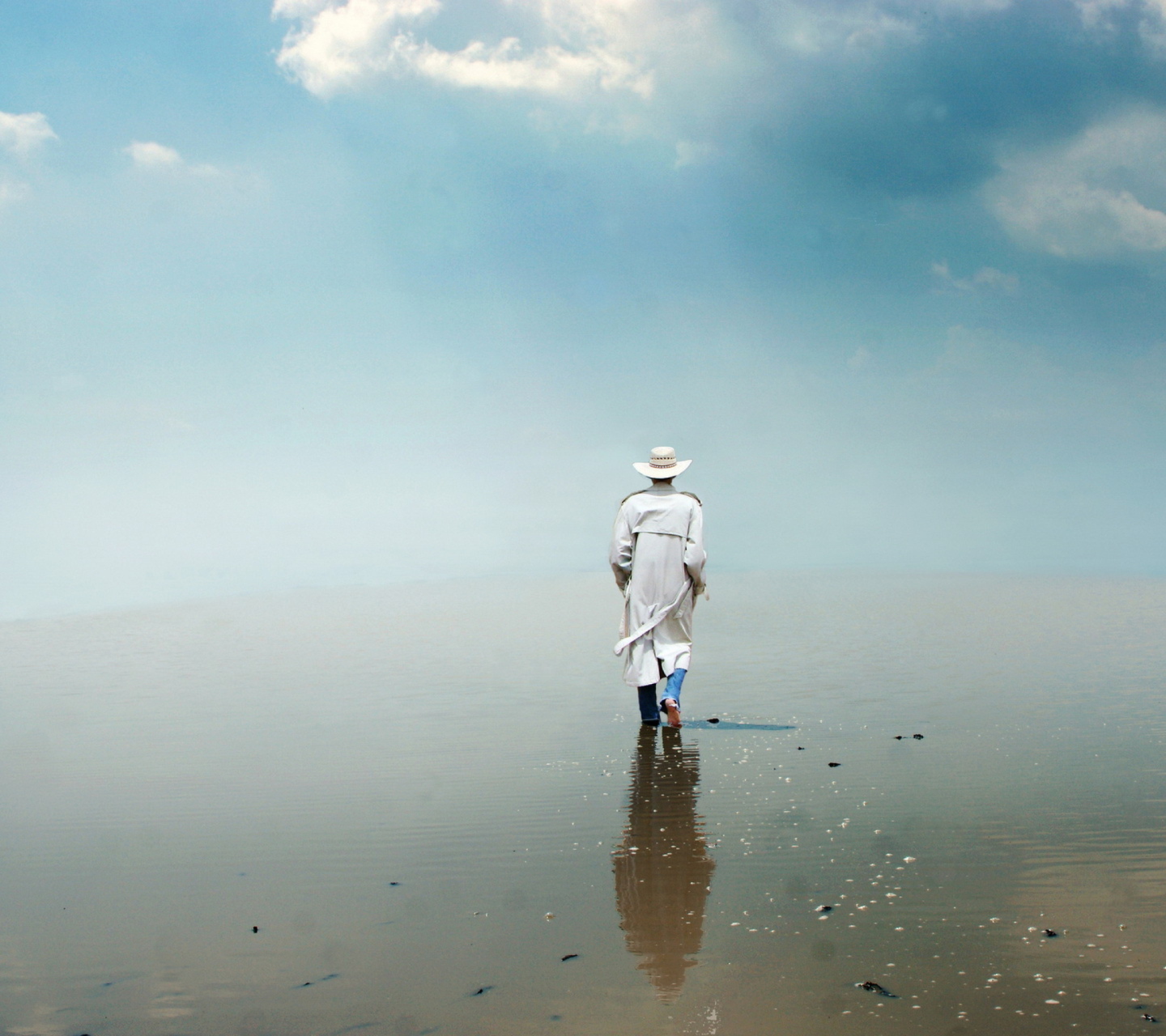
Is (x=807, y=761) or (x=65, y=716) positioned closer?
(x=807, y=761)

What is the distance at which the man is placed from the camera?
831 cm

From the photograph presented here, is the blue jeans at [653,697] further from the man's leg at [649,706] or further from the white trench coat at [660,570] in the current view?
the white trench coat at [660,570]

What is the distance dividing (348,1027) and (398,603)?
18.9m

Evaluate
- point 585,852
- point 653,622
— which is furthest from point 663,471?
point 585,852

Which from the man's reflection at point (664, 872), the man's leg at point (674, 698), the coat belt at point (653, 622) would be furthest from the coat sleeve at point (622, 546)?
the man's reflection at point (664, 872)

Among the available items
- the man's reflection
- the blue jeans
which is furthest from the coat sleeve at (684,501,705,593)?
the man's reflection

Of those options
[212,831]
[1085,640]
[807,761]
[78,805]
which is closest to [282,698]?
[78,805]

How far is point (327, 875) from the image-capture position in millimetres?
4328

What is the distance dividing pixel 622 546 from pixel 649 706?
1412 mm

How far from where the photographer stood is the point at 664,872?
13.9 ft

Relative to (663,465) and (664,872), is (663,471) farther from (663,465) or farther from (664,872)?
(664,872)

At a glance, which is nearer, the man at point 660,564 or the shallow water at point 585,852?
the shallow water at point 585,852

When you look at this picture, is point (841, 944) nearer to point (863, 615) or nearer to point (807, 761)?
point (807, 761)

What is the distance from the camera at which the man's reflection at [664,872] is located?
3408mm
